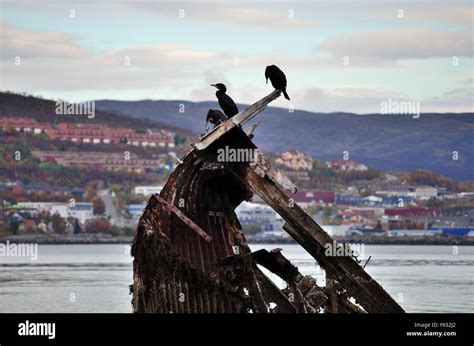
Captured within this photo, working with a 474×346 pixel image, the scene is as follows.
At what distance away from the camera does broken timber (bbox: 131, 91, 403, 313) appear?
2533cm

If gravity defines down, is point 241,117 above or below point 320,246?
above

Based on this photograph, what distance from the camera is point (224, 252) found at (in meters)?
26.0

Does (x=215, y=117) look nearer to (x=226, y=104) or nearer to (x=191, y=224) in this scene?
(x=226, y=104)

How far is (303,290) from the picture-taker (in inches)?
1028

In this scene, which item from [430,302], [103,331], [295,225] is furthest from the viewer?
[430,302]

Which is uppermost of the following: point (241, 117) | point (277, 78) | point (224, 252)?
point (277, 78)

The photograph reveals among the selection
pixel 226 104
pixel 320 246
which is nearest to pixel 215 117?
pixel 226 104

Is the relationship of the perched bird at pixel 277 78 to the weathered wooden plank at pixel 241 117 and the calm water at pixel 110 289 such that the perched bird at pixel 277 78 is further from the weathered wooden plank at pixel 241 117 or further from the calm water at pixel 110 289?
the calm water at pixel 110 289

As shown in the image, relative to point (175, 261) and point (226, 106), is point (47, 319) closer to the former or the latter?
point (175, 261)

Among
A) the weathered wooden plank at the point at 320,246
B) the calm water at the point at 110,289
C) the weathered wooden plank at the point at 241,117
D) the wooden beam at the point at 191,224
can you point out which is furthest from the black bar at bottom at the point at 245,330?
the calm water at the point at 110,289

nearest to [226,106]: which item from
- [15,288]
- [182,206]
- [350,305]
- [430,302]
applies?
[182,206]

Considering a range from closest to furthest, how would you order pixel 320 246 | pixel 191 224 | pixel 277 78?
pixel 320 246 < pixel 277 78 < pixel 191 224

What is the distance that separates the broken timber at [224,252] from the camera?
83.1 feet

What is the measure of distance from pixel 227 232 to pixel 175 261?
3.53ft
